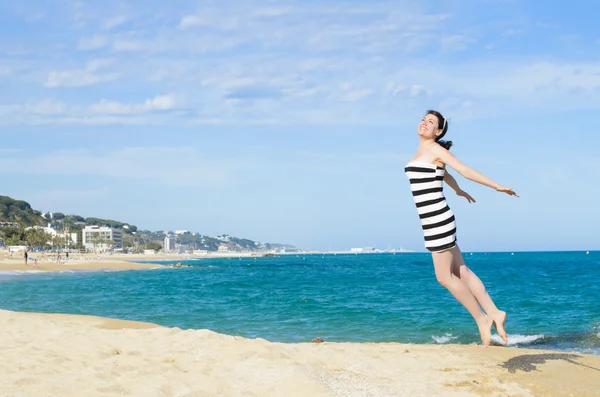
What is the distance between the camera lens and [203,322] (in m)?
16.7

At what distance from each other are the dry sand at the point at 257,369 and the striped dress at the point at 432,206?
1484mm

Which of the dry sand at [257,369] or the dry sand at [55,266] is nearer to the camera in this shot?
the dry sand at [257,369]

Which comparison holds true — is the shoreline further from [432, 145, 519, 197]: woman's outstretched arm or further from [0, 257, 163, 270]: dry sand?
[432, 145, 519, 197]: woman's outstretched arm

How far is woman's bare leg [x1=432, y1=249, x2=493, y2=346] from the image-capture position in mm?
5891

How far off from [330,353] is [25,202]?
20682 cm

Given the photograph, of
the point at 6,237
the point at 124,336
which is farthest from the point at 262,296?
the point at 6,237

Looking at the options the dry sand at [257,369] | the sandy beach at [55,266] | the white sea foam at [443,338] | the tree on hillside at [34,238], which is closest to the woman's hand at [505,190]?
the dry sand at [257,369]

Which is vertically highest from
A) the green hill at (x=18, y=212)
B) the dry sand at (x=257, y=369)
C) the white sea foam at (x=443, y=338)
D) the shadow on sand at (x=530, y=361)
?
the green hill at (x=18, y=212)

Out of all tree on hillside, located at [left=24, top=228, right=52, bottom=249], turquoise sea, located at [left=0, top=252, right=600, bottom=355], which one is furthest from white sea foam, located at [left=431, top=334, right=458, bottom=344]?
tree on hillside, located at [left=24, top=228, right=52, bottom=249]

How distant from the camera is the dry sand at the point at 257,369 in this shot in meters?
5.70

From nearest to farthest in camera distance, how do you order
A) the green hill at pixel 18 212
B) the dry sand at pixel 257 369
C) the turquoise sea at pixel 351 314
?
1. the dry sand at pixel 257 369
2. the turquoise sea at pixel 351 314
3. the green hill at pixel 18 212

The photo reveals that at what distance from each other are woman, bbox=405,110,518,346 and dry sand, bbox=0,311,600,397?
926 millimetres

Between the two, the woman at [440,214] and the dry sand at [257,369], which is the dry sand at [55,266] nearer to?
the dry sand at [257,369]

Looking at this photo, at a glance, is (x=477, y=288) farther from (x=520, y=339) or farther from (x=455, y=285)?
(x=520, y=339)
